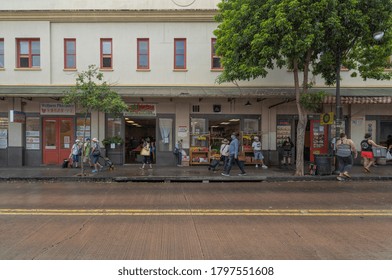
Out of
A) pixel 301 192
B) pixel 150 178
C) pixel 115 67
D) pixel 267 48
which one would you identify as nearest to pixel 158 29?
pixel 115 67

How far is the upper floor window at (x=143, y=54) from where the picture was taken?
644 inches

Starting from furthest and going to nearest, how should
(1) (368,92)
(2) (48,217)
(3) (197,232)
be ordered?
(1) (368,92) < (2) (48,217) < (3) (197,232)

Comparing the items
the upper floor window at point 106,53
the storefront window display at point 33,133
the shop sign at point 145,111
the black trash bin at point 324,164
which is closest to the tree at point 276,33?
the black trash bin at point 324,164

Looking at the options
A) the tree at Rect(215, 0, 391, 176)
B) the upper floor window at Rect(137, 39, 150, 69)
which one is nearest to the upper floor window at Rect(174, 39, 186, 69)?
the upper floor window at Rect(137, 39, 150, 69)

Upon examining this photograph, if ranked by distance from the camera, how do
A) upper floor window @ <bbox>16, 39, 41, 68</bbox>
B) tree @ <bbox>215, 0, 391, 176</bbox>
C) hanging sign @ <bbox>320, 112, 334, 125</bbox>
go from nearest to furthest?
tree @ <bbox>215, 0, 391, 176</bbox>, hanging sign @ <bbox>320, 112, 334, 125</bbox>, upper floor window @ <bbox>16, 39, 41, 68</bbox>

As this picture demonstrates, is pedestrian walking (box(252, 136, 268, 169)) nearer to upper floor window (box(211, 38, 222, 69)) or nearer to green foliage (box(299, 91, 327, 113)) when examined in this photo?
green foliage (box(299, 91, 327, 113))

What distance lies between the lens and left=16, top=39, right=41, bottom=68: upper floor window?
16281mm

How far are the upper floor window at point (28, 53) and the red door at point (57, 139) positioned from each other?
3.26m

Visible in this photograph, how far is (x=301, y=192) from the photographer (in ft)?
31.3

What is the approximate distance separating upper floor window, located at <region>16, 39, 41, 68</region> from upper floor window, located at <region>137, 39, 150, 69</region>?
5.41m

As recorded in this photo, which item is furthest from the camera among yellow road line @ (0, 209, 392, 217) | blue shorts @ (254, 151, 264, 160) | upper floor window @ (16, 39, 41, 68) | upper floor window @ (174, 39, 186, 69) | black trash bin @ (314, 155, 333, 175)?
upper floor window @ (174, 39, 186, 69)

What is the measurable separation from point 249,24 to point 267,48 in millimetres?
1266

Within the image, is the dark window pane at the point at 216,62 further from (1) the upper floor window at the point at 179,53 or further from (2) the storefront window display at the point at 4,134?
(2) the storefront window display at the point at 4,134

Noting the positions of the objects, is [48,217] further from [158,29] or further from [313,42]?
[158,29]
